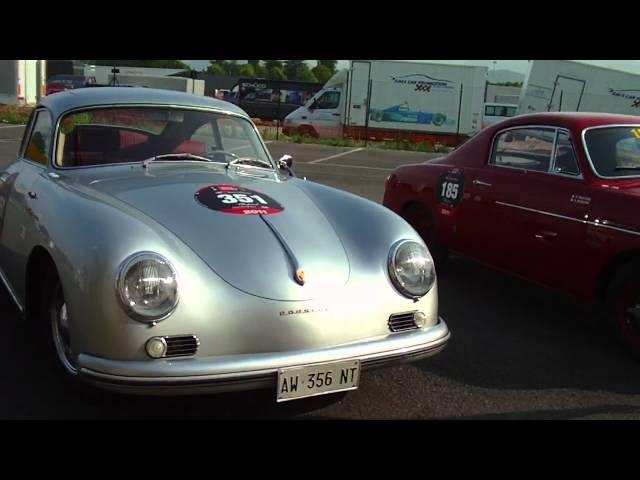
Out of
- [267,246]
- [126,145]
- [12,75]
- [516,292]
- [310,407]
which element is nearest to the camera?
[267,246]

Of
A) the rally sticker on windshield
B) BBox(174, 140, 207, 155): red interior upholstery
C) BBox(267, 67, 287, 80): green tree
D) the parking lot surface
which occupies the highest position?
BBox(267, 67, 287, 80): green tree

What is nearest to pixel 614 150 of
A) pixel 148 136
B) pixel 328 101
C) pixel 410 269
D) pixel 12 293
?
pixel 410 269

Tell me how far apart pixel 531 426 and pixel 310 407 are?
1.08 metres

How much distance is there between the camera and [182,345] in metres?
2.91

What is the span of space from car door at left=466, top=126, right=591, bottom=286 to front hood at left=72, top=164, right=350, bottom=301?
1953 mm

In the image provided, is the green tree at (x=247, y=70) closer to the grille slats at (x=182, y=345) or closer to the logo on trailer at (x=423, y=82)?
the logo on trailer at (x=423, y=82)

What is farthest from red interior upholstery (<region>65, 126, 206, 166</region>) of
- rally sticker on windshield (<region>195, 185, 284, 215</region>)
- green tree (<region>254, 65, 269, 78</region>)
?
green tree (<region>254, 65, 269, 78</region>)

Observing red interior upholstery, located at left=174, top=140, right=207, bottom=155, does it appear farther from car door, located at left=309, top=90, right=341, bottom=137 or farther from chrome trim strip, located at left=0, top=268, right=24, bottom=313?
car door, located at left=309, top=90, right=341, bottom=137

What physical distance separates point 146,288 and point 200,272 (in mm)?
258

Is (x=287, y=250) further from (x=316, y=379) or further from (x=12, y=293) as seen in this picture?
(x=12, y=293)

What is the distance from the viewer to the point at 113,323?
288 centimetres

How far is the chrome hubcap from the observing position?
3305 mm

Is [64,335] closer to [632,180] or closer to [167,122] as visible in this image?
[167,122]

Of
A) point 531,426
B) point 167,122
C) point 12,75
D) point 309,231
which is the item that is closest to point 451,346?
point 531,426
